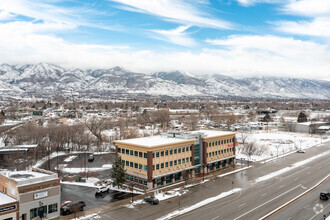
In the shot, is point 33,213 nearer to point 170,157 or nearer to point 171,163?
point 170,157

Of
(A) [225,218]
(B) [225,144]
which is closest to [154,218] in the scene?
(A) [225,218]

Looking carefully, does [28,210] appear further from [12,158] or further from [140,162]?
[12,158]

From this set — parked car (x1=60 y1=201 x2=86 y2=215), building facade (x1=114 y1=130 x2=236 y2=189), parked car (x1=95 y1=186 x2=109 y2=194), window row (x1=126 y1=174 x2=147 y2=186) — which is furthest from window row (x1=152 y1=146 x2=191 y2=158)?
parked car (x1=60 y1=201 x2=86 y2=215)

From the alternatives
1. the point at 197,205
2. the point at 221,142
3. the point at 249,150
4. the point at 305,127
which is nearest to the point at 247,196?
the point at 197,205

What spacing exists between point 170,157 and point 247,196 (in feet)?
37.3

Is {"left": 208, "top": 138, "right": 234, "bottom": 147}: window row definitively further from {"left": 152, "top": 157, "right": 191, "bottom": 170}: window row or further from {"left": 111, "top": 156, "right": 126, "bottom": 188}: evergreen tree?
{"left": 111, "top": 156, "right": 126, "bottom": 188}: evergreen tree

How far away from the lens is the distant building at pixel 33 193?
89.4ft

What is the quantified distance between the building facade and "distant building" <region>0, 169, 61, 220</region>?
12.8m

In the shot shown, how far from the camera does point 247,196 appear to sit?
36.5 metres

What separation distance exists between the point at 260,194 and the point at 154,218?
1496 cm

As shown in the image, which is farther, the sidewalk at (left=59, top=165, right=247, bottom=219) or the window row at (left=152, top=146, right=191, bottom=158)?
the window row at (left=152, top=146, right=191, bottom=158)

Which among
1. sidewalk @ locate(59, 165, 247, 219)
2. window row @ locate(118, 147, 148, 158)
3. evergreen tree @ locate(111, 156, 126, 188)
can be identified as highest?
window row @ locate(118, 147, 148, 158)

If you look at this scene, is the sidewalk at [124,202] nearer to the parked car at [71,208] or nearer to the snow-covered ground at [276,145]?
the parked car at [71,208]

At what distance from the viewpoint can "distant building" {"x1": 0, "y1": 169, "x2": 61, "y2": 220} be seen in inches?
1072
